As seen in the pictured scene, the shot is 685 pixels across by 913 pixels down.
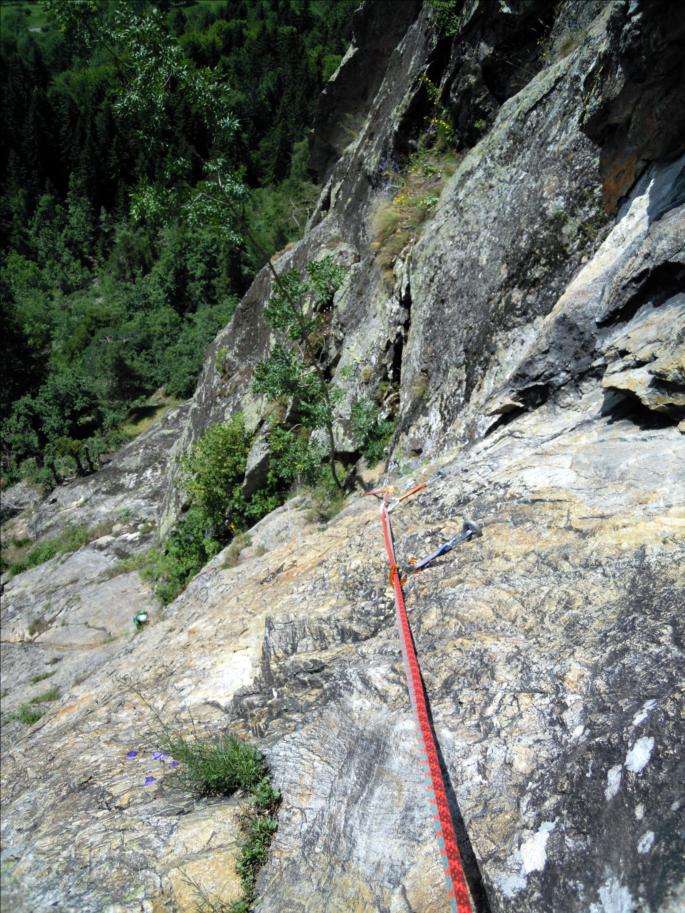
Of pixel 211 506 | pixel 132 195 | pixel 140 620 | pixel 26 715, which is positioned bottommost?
pixel 140 620

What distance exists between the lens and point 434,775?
2568mm

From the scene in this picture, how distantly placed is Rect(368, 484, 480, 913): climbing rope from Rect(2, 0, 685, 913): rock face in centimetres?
11

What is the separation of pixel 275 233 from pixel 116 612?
32.5m

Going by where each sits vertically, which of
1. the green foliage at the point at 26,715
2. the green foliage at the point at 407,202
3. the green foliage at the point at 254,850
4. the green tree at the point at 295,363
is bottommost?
the green foliage at the point at 26,715

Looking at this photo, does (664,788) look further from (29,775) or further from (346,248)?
(346,248)

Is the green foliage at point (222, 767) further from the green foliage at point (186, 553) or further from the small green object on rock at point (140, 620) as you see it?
the small green object on rock at point (140, 620)

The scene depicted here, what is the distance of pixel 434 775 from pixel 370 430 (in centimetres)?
745

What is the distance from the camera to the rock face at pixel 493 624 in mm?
2570

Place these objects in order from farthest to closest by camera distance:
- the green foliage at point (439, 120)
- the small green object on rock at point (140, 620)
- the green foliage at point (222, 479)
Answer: the green foliage at point (439, 120) < the green foliage at point (222, 479) < the small green object on rock at point (140, 620)

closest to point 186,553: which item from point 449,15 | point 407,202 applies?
point 407,202

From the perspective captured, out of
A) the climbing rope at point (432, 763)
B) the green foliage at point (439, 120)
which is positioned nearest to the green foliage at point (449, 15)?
the green foliage at point (439, 120)

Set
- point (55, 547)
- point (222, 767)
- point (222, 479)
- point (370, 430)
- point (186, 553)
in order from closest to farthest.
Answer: point (222, 767) → point (370, 430) → point (222, 479) → point (186, 553) → point (55, 547)

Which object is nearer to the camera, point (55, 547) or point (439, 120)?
point (439, 120)

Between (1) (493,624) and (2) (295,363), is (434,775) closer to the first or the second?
(1) (493,624)
